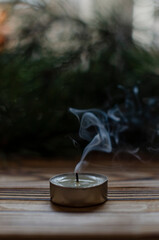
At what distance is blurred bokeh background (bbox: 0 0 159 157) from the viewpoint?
0.77 metres

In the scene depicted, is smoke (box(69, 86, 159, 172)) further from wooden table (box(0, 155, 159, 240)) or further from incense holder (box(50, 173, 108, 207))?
incense holder (box(50, 173, 108, 207))

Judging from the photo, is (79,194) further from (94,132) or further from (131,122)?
(131,122)

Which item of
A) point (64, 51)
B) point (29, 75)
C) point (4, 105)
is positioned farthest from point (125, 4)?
point (4, 105)

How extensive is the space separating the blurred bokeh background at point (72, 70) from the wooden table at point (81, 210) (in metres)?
0.11

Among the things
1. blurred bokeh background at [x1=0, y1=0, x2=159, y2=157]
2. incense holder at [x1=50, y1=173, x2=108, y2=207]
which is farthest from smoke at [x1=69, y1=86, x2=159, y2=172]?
incense holder at [x1=50, y1=173, x2=108, y2=207]

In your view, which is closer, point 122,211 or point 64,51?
point 122,211

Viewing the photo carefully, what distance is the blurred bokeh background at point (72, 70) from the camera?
2.53 feet

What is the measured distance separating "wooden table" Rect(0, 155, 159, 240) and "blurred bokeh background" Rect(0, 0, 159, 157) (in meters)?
0.11

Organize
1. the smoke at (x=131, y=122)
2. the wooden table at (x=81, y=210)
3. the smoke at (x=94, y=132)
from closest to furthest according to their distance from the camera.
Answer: the wooden table at (x=81, y=210), the smoke at (x=94, y=132), the smoke at (x=131, y=122)

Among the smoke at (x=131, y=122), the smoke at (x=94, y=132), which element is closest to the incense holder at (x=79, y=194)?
the smoke at (x=94, y=132)

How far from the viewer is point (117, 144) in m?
0.76

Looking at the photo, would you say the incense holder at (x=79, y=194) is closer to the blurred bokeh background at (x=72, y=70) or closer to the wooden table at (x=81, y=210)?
the wooden table at (x=81, y=210)

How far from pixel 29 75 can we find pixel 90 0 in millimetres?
280

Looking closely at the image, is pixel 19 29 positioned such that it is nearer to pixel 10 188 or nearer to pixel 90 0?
pixel 90 0
